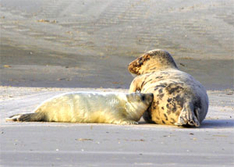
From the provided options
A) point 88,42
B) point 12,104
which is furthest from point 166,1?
point 12,104

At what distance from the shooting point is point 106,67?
71.7 feet

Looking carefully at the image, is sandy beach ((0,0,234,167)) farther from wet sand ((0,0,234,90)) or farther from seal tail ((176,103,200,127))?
seal tail ((176,103,200,127))

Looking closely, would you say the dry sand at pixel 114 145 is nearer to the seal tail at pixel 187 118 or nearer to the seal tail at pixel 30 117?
the seal tail at pixel 187 118

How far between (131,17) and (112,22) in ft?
4.12

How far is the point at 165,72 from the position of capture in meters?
7.79

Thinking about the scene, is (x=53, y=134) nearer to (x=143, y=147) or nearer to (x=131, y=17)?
(x=143, y=147)

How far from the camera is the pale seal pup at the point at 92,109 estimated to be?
7.02 metres

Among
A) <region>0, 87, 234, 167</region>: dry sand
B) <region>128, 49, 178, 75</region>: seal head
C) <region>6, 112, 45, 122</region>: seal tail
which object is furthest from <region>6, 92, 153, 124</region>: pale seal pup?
<region>128, 49, 178, 75</region>: seal head

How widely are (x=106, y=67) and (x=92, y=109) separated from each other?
14.9 m

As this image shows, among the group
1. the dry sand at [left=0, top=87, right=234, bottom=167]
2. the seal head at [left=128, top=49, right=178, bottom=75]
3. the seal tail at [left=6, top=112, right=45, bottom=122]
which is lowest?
the seal tail at [left=6, top=112, right=45, bottom=122]

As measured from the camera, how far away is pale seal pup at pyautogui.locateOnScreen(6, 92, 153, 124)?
277 inches

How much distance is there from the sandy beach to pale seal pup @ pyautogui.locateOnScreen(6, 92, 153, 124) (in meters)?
0.37

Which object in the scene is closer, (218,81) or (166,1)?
(218,81)

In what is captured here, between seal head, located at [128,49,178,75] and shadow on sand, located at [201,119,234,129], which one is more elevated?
seal head, located at [128,49,178,75]
